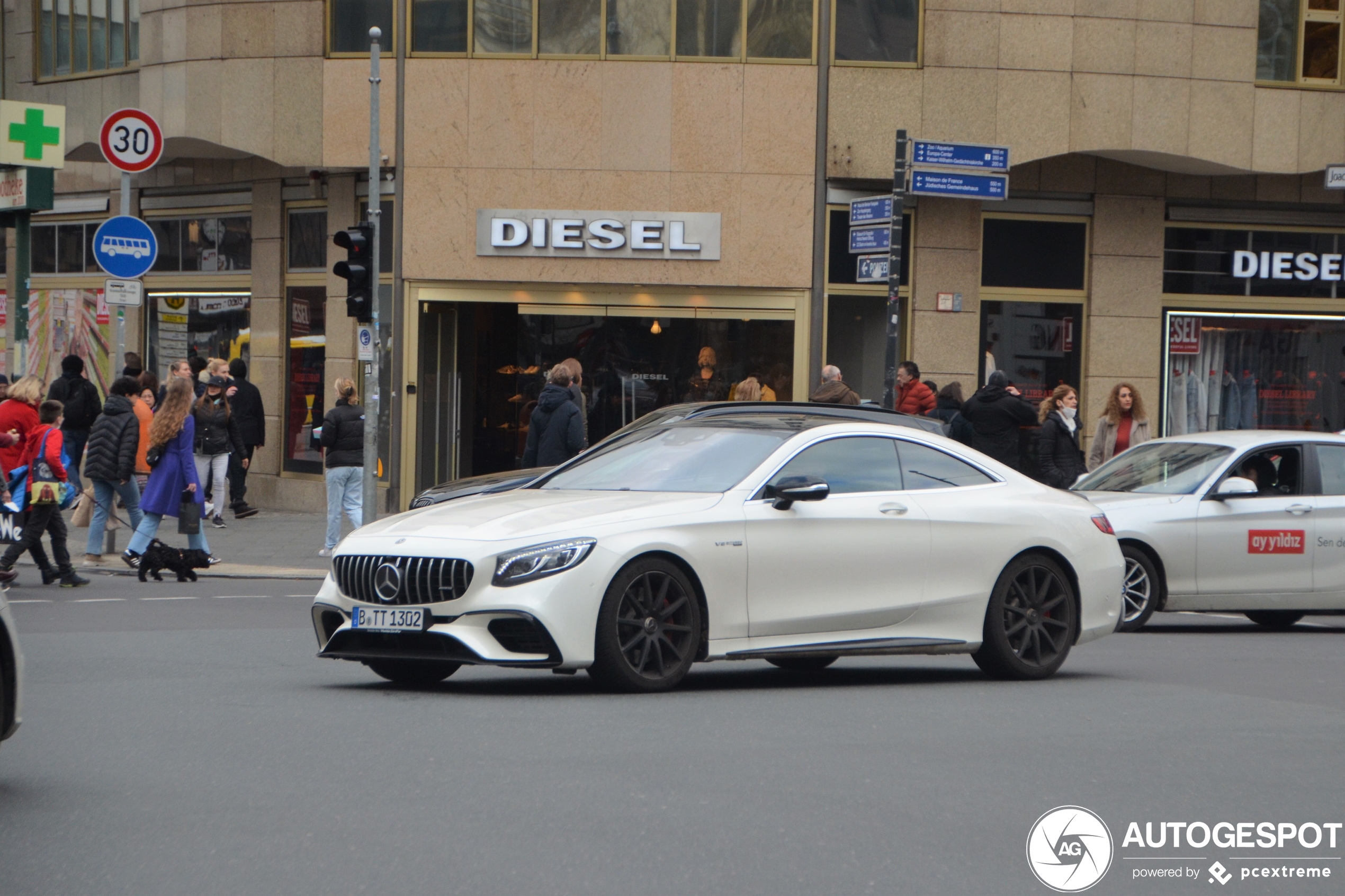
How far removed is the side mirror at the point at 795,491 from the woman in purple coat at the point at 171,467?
8.82 m

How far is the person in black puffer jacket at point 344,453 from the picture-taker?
1855 centimetres

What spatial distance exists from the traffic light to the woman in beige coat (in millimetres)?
7614

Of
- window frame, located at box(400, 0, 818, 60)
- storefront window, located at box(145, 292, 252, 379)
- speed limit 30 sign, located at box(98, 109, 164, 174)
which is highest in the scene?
window frame, located at box(400, 0, 818, 60)

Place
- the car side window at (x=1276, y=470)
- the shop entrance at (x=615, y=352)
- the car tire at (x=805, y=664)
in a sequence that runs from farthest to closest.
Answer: the shop entrance at (x=615, y=352) → the car side window at (x=1276, y=470) → the car tire at (x=805, y=664)

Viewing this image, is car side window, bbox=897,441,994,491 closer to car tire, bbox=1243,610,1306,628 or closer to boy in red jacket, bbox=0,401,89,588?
car tire, bbox=1243,610,1306,628

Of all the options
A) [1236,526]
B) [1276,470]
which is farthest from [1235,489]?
[1276,470]

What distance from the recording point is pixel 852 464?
372 inches

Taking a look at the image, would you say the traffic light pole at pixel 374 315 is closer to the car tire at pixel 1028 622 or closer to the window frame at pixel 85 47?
the window frame at pixel 85 47

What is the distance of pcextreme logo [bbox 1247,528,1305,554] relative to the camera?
13.4 metres

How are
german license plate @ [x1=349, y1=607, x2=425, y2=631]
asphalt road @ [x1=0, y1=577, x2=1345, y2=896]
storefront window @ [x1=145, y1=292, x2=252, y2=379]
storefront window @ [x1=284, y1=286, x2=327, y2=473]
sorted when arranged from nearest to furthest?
asphalt road @ [x1=0, y1=577, x2=1345, y2=896]
german license plate @ [x1=349, y1=607, x2=425, y2=631]
storefront window @ [x1=284, y1=286, x2=327, y2=473]
storefront window @ [x1=145, y1=292, x2=252, y2=379]

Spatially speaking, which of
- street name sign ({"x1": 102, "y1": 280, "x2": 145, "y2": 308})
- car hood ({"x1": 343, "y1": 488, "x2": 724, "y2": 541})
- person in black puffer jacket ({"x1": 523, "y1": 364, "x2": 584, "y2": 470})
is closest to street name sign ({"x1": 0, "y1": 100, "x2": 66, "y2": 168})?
street name sign ({"x1": 102, "y1": 280, "x2": 145, "y2": 308})

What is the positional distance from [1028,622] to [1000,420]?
849 cm

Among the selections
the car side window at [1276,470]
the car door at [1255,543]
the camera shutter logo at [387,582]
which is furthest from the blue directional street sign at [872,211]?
the camera shutter logo at [387,582]

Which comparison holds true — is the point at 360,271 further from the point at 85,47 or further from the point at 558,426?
the point at 85,47
